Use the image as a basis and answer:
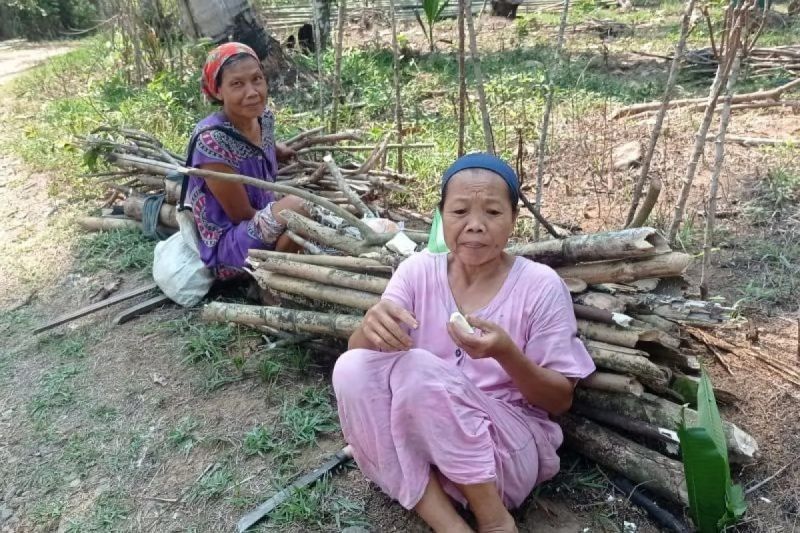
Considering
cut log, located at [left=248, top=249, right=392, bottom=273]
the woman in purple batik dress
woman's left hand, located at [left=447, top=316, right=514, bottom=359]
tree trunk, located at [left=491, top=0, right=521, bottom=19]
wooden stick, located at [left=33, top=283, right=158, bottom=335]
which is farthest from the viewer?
tree trunk, located at [left=491, top=0, right=521, bottom=19]

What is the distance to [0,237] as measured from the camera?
4.89m

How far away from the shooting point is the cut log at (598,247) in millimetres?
2137

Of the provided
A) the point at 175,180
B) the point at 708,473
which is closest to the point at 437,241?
the point at 708,473

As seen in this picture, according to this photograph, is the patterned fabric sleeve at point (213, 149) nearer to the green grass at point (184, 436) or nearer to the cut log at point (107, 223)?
the green grass at point (184, 436)

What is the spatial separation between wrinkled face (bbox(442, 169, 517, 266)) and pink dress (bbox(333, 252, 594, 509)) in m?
0.15

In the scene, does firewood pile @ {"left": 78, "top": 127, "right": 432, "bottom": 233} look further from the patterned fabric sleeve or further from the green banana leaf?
the green banana leaf

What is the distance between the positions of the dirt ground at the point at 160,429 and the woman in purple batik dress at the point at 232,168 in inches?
19.7

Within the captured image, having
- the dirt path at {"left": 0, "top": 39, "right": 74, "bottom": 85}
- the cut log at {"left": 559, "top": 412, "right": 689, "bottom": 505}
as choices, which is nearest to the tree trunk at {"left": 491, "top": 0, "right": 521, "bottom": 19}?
the dirt path at {"left": 0, "top": 39, "right": 74, "bottom": 85}

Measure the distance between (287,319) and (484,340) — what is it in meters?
1.40

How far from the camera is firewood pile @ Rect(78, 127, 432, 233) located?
4234 millimetres

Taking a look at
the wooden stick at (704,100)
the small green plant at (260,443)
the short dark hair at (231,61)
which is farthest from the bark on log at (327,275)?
the wooden stick at (704,100)

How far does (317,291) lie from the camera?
2871mm

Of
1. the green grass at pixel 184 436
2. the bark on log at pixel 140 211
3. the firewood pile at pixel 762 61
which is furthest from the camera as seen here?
the firewood pile at pixel 762 61

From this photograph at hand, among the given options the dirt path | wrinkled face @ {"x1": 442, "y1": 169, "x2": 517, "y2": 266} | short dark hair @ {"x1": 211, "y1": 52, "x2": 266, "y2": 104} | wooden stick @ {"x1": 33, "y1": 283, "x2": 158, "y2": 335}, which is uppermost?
short dark hair @ {"x1": 211, "y1": 52, "x2": 266, "y2": 104}
